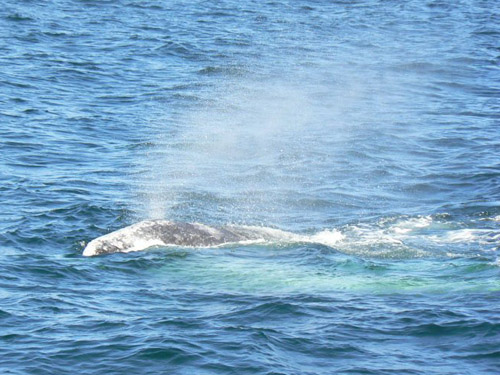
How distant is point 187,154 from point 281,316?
14717 mm

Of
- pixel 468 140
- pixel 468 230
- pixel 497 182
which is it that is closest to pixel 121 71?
pixel 468 140

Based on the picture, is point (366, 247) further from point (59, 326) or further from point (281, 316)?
point (59, 326)

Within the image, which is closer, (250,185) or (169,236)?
(169,236)

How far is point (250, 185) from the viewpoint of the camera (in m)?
28.3

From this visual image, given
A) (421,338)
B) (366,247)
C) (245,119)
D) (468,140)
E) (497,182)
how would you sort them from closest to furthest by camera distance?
1. (421,338)
2. (366,247)
3. (497,182)
4. (468,140)
5. (245,119)

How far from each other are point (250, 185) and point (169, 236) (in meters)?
6.85

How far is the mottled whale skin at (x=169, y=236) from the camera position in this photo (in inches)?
838

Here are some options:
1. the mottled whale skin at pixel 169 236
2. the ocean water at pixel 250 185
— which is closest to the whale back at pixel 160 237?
the mottled whale skin at pixel 169 236

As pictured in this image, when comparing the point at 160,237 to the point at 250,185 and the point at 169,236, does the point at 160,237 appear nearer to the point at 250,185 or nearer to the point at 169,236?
the point at 169,236

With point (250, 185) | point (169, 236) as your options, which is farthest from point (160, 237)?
point (250, 185)

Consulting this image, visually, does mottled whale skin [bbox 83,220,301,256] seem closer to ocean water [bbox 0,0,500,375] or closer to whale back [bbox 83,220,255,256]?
whale back [bbox 83,220,255,256]

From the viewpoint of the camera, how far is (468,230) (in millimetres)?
23781

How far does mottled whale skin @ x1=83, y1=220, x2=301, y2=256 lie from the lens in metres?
21.3

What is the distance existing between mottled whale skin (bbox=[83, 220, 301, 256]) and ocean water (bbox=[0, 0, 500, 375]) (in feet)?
1.57
